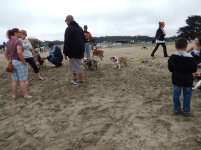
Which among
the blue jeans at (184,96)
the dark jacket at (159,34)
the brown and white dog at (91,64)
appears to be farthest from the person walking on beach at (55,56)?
the blue jeans at (184,96)

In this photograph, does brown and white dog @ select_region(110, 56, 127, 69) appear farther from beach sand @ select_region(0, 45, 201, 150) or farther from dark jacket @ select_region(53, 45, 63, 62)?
dark jacket @ select_region(53, 45, 63, 62)

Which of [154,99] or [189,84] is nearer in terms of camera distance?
[189,84]

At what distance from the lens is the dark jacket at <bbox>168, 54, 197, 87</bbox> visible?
6.81m

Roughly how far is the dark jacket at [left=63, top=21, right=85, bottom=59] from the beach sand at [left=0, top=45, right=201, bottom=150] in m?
1.00

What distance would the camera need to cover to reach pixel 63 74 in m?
11.7

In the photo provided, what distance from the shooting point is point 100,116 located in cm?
762

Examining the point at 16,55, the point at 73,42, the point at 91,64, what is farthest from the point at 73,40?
the point at 91,64

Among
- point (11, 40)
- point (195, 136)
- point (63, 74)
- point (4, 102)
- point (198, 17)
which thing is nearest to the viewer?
point (195, 136)

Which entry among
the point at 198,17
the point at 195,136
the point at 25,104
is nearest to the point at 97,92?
the point at 25,104

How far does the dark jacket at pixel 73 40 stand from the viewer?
960 centimetres

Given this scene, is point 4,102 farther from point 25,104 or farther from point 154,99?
point 154,99

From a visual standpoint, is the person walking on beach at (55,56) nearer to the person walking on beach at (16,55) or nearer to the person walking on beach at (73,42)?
the person walking on beach at (73,42)

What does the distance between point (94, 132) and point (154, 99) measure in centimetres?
216

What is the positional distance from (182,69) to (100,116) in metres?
2.01
